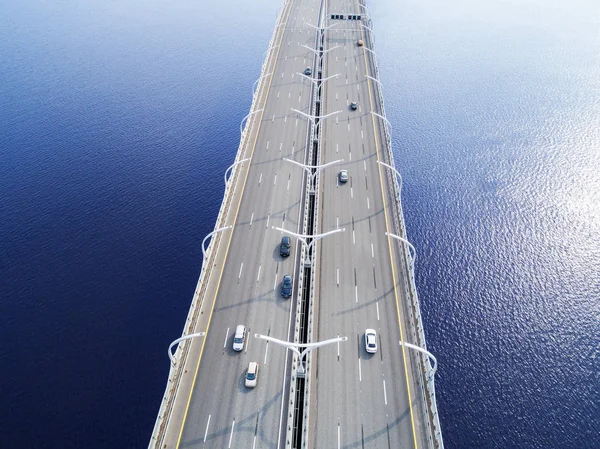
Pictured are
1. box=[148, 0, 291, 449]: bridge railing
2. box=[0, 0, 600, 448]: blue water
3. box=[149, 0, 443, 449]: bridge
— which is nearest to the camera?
box=[148, 0, 291, 449]: bridge railing

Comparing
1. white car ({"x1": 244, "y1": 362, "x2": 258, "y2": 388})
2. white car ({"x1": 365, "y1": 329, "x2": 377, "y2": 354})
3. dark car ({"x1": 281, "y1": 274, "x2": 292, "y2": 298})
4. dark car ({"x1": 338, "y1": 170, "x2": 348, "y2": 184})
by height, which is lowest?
white car ({"x1": 244, "y1": 362, "x2": 258, "y2": 388})

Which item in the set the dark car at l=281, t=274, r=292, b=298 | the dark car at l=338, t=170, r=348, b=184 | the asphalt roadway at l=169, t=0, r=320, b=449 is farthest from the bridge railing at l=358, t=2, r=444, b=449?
the dark car at l=281, t=274, r=292, b=298

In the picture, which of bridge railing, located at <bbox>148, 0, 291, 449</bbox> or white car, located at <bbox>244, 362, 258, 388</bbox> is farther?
white car, located at <bbox>244, 362, 258, 388</bbox>

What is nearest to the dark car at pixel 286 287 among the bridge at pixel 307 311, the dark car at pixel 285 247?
the bridge at pixel 307 311

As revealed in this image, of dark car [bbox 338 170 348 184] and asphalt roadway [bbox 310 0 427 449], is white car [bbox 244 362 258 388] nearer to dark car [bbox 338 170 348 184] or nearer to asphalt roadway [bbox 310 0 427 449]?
Answer: asphalt roadway [bbox 310 0 427 449]

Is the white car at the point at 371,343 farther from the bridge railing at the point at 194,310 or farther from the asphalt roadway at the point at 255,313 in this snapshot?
the bridge railing at the point at 194,310

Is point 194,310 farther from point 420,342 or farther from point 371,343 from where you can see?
point 420,342

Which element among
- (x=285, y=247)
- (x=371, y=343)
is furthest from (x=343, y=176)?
(x=371, y=343)
